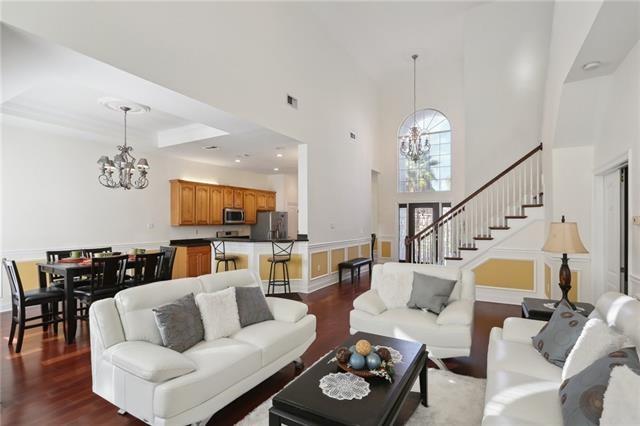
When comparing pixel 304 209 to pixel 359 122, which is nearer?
pixel 304 209

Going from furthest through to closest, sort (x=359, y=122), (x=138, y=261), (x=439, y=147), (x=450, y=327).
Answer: (x=439, y=147)
(x=359, y=122)
(x=138, y=261)
(x=450, y=327)

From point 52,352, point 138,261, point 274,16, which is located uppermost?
point 274,16

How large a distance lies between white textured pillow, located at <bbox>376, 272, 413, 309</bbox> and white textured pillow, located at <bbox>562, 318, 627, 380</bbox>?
1.67m

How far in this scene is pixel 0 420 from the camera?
225 centimetres

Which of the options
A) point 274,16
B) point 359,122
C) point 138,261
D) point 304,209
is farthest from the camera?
point 359,122

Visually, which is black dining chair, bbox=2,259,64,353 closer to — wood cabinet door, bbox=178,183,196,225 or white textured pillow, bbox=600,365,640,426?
wood cabinet door, bbox=178,183,196,225

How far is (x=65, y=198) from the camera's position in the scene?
568cm

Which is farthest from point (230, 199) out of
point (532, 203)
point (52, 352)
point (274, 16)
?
point (532, 203)

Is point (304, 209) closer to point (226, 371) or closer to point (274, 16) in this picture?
point (274, 16)

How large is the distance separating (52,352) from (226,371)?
8.39 ft

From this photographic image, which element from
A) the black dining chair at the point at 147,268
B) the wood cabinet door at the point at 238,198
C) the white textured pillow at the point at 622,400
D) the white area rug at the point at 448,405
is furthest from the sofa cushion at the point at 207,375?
the wood cabinet door at the point at 238,198

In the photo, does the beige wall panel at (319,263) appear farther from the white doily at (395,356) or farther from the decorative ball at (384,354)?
the decorative ball at (384,354)

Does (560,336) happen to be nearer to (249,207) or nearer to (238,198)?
(238,198)

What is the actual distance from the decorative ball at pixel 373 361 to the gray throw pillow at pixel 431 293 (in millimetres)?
1528
